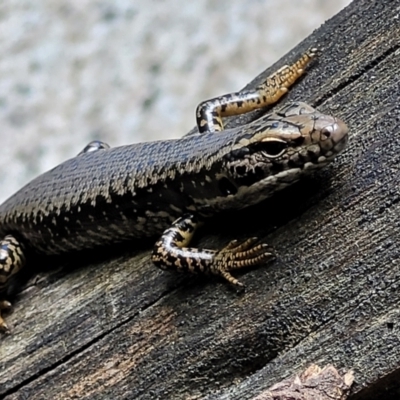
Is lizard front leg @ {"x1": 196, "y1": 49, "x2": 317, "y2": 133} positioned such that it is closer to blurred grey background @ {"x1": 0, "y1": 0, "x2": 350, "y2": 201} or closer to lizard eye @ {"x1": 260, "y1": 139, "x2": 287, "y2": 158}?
lizard eye @ {"x1": 260, "y1": 139, "x2": 287, "y2": 158}

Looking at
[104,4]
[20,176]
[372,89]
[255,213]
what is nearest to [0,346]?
[255,213]

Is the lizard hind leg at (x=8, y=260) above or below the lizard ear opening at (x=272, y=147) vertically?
above

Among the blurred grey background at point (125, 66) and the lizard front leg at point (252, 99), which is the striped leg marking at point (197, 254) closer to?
the lizard front leg at point (252, 99)

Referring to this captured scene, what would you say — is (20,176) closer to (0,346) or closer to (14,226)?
(14,226)

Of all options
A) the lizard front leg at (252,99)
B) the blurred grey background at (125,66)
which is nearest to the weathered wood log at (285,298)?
the lizard front leg at (252,99)

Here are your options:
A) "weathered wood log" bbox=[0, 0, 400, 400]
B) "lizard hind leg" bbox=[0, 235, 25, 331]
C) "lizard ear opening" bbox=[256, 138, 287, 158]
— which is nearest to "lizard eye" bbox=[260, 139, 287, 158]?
"lizard ear opening" bbox=[256, 138, 287, 158]

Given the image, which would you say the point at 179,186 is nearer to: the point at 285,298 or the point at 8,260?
the point at 285,298
